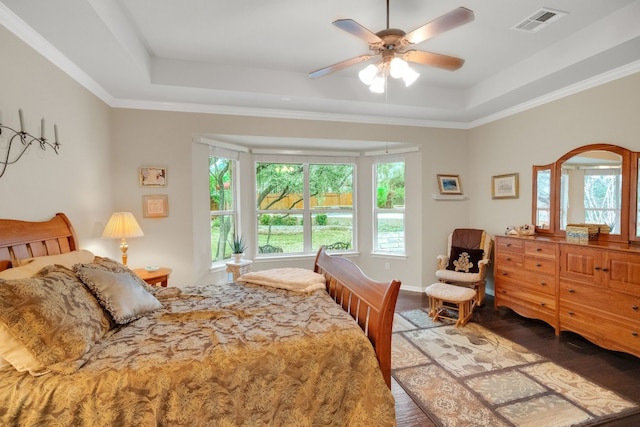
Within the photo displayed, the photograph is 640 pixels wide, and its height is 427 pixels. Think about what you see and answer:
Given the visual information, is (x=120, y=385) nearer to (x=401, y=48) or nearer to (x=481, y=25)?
(x=401, y=48)

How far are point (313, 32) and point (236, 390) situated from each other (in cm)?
276

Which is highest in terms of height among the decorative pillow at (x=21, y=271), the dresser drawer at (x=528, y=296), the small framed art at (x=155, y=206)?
the small framed art at (x=155, y=206)

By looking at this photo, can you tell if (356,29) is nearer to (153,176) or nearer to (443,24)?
(443,24)

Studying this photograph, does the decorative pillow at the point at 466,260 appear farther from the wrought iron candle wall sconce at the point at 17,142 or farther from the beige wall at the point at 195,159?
the wrought iron candle wall sconce at the point at 17,142

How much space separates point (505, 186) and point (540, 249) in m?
1.18

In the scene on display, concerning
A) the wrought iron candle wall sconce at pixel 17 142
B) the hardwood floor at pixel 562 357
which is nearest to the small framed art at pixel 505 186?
the hardwood floor at pixel 562 357

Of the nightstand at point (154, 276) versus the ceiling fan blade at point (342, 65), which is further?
the nightstand at point (154, 276)

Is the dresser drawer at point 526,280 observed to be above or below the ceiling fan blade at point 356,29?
below

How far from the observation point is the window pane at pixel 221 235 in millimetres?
4344

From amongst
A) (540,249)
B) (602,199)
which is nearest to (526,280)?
(540,249)

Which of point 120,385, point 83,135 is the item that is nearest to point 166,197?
point 83,135

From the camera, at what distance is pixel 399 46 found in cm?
219

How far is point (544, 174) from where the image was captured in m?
3.73

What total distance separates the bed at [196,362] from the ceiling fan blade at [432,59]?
167cm
